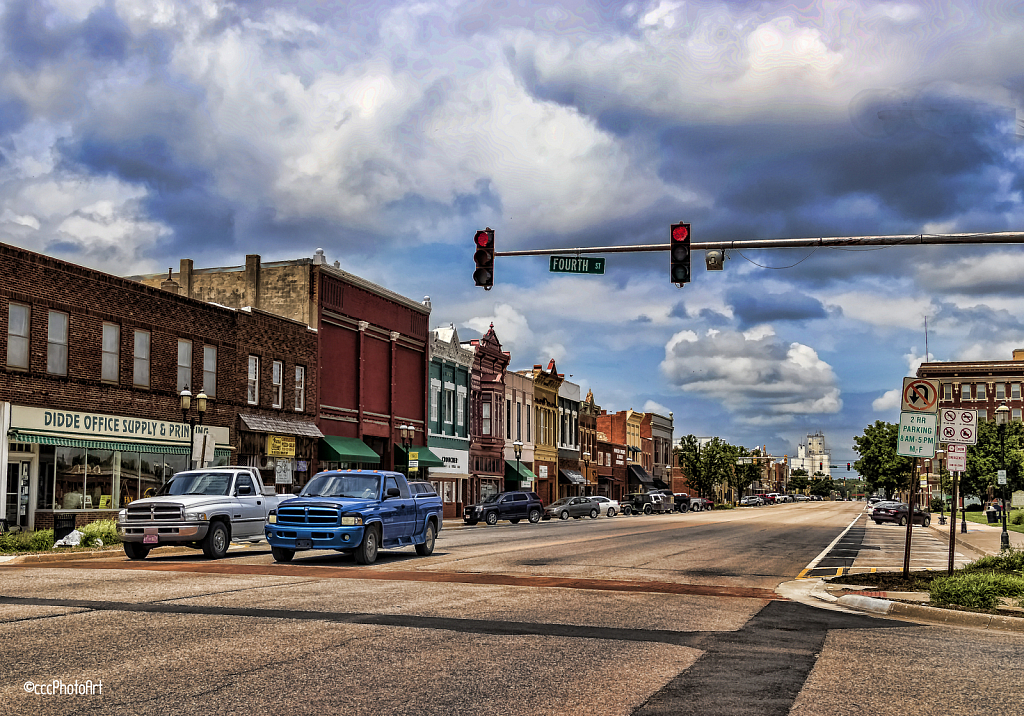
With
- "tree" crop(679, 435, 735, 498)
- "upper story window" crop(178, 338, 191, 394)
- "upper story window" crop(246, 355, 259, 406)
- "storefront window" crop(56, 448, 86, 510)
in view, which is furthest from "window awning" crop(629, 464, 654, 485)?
"storefront window" crop(56, 448, 86, 510)

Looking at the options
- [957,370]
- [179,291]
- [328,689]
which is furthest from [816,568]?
[957,370]

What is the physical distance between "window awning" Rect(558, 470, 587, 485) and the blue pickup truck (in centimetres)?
5948

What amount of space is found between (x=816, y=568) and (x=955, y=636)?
10.3 meters

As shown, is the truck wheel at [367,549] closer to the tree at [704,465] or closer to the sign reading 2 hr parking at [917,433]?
the sign reading 2 hr parking at [917,433]

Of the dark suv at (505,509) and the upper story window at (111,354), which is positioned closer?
the upper story window at (111,354)

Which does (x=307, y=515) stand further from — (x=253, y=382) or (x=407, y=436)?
Answer: (x=407, y=436)

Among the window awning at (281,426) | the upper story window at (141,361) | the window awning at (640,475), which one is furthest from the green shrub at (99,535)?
the window awning at (640,475)

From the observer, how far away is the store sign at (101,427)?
94.1ft

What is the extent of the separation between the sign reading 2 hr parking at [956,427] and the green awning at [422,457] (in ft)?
120

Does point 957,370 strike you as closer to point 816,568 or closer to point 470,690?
A: point 816,568

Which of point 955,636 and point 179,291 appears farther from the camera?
point 179,291

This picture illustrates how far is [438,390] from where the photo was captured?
5853cm

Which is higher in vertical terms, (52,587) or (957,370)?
(957,370)

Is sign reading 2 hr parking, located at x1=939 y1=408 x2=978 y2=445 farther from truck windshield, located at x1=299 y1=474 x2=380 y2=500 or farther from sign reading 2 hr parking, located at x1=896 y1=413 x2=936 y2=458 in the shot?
truck windshield, located at x1=299 y1=474 x2=380 y2=500
